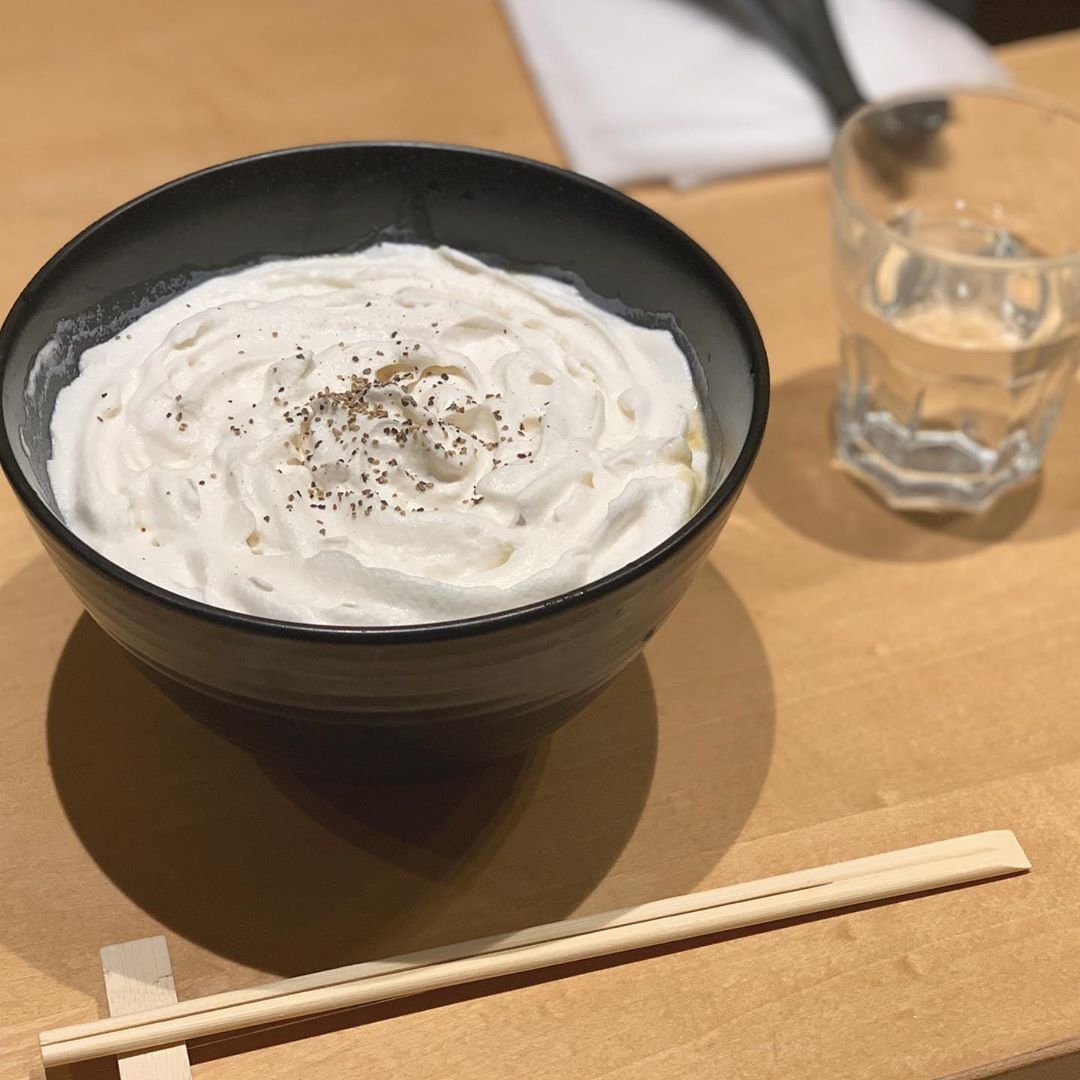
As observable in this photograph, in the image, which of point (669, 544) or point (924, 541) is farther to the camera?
point (924, 541)

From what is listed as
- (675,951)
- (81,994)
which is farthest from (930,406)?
(81,994)

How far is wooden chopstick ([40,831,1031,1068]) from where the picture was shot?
0.85 metres

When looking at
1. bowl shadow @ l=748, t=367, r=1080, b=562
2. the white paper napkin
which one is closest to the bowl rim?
bowl shadow @ l=748, t=367, r=1080, b=562

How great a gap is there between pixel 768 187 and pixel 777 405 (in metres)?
0.39

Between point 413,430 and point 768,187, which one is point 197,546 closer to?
point 413,430

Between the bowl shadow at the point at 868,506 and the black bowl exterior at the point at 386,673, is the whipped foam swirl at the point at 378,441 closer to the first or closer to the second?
the black bowl exterior at the point at 386,673

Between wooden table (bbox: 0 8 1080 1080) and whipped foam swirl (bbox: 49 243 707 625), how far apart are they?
225 mm

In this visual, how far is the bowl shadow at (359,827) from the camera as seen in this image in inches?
36.7

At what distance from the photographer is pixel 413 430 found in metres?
0.94

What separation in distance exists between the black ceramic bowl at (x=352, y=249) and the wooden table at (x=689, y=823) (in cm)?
12

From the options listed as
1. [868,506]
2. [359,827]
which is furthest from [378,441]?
[868,506]

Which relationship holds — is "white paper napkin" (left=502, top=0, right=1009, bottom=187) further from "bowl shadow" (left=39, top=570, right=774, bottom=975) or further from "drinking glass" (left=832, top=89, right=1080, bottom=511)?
"bowl shadow" (left=39, top=570, right=774, bottom=975)

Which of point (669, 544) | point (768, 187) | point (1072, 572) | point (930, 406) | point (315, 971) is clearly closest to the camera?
point (669, 544)

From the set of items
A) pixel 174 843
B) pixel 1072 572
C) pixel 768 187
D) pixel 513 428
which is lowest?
pixel 1072 572
